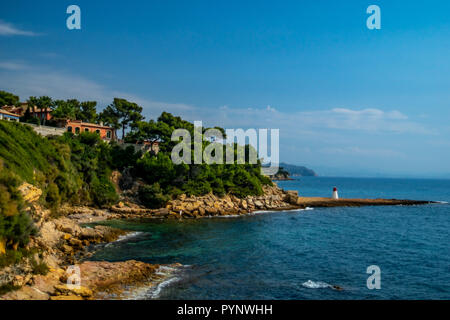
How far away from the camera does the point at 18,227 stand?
708 inches

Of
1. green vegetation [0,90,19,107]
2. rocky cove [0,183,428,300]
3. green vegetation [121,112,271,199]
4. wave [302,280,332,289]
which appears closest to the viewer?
rocky cove [0,183,428,300]

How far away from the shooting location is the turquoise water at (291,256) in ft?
60.0

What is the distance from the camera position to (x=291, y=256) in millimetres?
25875

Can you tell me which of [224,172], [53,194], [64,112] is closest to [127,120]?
[64,112]

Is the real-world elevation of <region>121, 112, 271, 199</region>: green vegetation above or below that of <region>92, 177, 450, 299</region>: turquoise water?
above

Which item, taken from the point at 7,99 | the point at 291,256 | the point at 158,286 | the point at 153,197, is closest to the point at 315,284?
the point at 291,256

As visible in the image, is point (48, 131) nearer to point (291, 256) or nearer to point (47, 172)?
point (47, 172)

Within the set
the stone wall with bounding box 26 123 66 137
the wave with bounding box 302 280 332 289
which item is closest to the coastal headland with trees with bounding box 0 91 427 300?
the stone wall with bounding box 26 123 66 137

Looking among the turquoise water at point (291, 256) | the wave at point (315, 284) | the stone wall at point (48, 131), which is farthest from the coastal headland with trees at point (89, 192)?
the wave at point (315, 284)

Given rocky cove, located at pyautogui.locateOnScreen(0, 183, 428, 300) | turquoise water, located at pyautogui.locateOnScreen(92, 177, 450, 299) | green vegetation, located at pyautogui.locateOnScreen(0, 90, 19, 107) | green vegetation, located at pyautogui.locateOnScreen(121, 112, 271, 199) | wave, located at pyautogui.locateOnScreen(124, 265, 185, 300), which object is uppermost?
green vegetation, located at pyautogui.locateOnScreen(0, 90, 19, 107)

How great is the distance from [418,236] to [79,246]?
35.3 metres

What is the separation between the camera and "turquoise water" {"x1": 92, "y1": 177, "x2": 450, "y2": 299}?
1830 cm

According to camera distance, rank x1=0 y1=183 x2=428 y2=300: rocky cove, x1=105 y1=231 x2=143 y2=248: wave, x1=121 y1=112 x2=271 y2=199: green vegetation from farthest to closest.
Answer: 1. x1=121 y1=112 x2=271 y2=199: green vegetation
2. x1=105 y1=231 x2=143 y2=248: wave
3. x1=0 y1=183 x2=428 y2=300: rocky cove

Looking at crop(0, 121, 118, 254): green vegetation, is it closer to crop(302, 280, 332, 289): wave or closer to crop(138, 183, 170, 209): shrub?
crop(138, 183, 170, 209): shrub
